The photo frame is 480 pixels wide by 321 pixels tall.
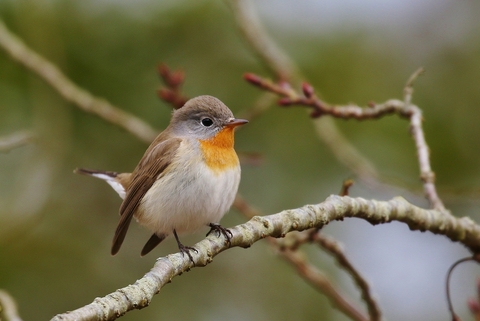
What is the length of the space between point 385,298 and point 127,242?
2954 mm

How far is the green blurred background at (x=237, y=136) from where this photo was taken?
5.85 metres

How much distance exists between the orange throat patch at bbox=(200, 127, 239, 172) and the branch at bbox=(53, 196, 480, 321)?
3.83 ft

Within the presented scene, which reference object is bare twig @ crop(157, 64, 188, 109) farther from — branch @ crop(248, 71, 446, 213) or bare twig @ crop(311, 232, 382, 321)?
bare twig @ crop(311, 232, 382, 321)

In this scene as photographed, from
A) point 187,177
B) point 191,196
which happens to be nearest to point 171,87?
point 187,177

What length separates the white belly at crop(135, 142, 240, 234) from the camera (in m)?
4.09

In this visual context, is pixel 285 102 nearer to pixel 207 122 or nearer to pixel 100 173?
pixel 207 122

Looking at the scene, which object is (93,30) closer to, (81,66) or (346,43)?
(81,66)

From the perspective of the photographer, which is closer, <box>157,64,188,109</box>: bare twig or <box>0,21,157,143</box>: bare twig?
<box>157,64,188,109</box>: bare twig

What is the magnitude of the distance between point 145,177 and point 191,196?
0.57 m

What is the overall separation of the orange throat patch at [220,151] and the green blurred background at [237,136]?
5.40ft

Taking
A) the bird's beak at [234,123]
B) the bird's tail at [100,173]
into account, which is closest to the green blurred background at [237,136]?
the bird's tail at [100,173]

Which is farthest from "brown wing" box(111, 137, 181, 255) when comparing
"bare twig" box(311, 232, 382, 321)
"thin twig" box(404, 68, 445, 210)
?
"thin twig" box(404, 68, 445, 210)

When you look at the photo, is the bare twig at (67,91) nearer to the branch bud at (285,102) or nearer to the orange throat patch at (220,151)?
the orange throat patch at (220,151)

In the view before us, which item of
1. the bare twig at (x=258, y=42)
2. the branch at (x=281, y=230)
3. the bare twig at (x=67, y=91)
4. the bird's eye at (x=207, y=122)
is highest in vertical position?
the bare twig at (x=258, y=42)
